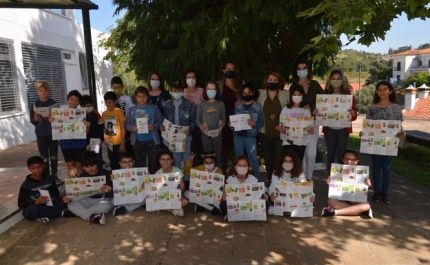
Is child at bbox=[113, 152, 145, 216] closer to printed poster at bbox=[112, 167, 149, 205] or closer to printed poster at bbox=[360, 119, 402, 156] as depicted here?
printed poster at bbox=[112, 167, 149, 205]

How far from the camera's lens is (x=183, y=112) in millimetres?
5094

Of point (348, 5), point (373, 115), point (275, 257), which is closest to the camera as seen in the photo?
point (348, 5)

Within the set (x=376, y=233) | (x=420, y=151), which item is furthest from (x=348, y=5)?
(x=420, y=151)

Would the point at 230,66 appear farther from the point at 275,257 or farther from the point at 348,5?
the point at 275,257

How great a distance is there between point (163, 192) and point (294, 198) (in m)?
1.72

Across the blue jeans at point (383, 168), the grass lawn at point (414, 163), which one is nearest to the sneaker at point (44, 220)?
the blue jeans at point (383, 168)

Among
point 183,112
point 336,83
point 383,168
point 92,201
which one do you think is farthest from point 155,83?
point 383,168

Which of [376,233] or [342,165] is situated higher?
[342,165]

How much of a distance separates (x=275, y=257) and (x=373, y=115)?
100.0 inches

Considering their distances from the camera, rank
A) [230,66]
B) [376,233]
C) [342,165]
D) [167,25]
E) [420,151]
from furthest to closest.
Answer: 1. [420,151]
2. [167,25]
3. [230,66]
4. [342,165]
5. [376,233]

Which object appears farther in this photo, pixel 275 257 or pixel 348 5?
pixel 275 257

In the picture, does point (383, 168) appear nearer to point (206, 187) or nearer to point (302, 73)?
point (302, 73)

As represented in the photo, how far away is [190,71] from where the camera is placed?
5203 mm

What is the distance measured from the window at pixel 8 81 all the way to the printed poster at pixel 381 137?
10.5 meters
